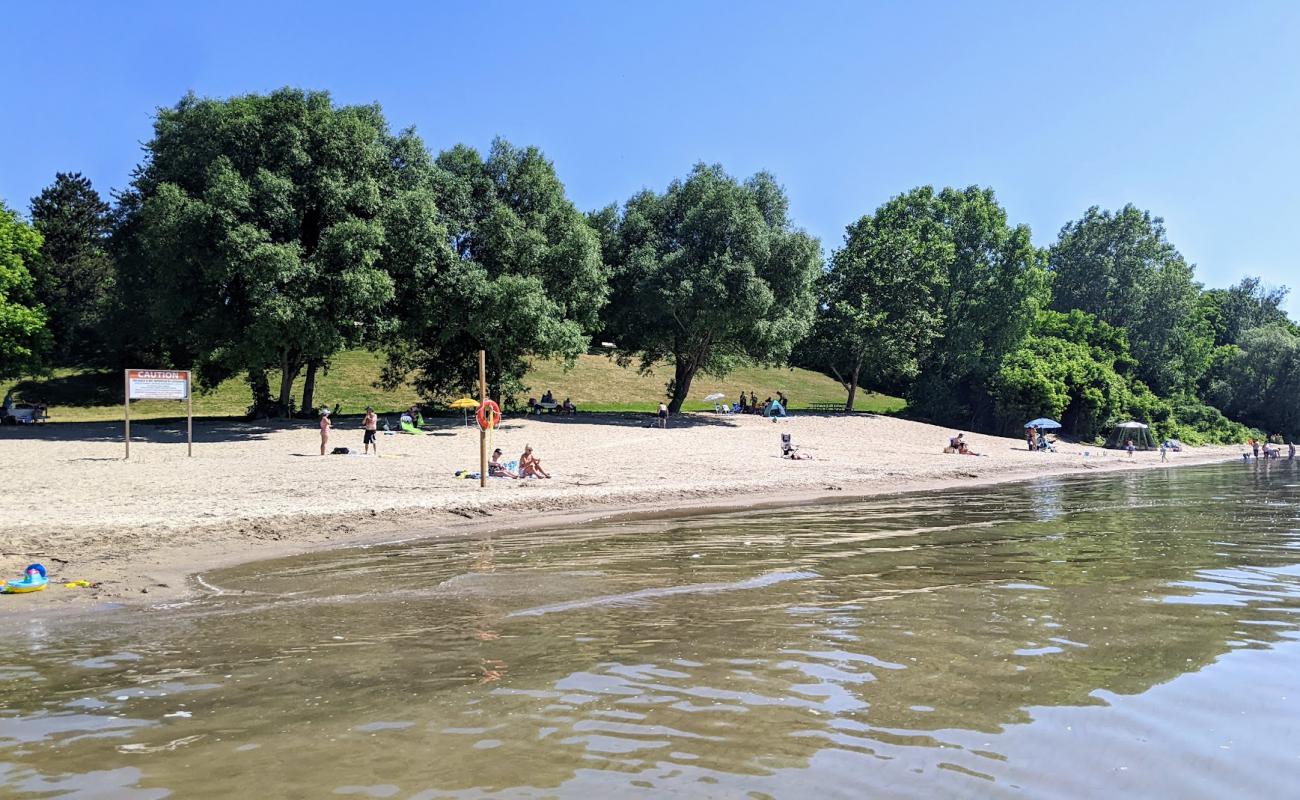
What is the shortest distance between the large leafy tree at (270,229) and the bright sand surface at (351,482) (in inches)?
172

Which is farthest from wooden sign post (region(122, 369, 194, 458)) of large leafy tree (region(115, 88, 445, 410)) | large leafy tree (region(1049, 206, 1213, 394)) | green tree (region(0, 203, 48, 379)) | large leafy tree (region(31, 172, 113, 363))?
large leafy tree (region(1049, 206, 1213, 394))

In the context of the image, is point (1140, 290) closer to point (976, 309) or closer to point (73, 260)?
point (976, 309)

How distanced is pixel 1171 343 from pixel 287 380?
72.3 meters

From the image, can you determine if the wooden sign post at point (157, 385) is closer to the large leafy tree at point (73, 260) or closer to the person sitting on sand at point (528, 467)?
the person sitting on sand at point (528, 467)

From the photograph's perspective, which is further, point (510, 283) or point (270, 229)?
point (510, 283)

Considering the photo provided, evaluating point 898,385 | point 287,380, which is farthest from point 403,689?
point 898,385

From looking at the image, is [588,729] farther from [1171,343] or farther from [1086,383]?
[1171,343]

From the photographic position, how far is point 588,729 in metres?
6.51

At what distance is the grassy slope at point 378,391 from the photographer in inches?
2226

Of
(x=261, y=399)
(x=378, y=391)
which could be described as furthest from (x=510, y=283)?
(x=378, y=391)

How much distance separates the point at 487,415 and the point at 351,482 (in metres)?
3.97

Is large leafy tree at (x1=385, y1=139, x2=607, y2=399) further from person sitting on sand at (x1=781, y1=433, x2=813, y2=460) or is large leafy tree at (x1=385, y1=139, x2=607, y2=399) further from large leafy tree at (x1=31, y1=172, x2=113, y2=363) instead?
large leafy tree at (x1=31, y1=172, x2=113, y2=363)

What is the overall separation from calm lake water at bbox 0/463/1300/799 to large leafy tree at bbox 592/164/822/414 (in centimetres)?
3340

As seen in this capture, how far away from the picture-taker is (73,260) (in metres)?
67.3
